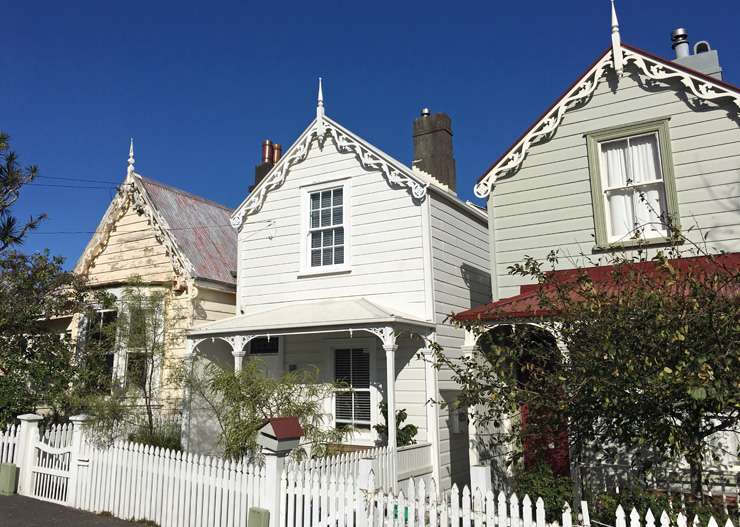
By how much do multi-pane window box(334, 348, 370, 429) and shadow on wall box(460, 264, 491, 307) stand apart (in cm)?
309

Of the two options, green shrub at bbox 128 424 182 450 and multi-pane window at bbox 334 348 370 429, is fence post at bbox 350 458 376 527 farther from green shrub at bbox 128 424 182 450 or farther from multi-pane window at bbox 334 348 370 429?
green shrub at bbox 128 424 182 450

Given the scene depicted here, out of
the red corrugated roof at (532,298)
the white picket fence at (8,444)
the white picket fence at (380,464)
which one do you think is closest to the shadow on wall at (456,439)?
the white picket fence at (380,464)

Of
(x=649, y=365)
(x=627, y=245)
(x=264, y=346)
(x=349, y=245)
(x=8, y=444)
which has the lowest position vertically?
(x=8, y=444)

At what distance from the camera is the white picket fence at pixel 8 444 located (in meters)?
11.2

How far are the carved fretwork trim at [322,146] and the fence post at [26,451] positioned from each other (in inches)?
263

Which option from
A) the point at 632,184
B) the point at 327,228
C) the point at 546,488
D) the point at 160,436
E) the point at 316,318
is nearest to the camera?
the point at 546,488

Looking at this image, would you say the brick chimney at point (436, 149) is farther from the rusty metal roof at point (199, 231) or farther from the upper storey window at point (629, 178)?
the rusty metal roof at point (199, 231)

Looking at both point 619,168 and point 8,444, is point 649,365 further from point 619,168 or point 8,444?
point 8,444

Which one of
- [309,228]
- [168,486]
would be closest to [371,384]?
[309,228]

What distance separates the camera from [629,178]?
10.5 metres

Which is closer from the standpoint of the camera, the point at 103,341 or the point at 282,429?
the point at 282,429

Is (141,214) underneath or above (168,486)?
above

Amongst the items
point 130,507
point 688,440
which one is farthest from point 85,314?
point 688,440

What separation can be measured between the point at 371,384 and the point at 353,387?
0.54m
